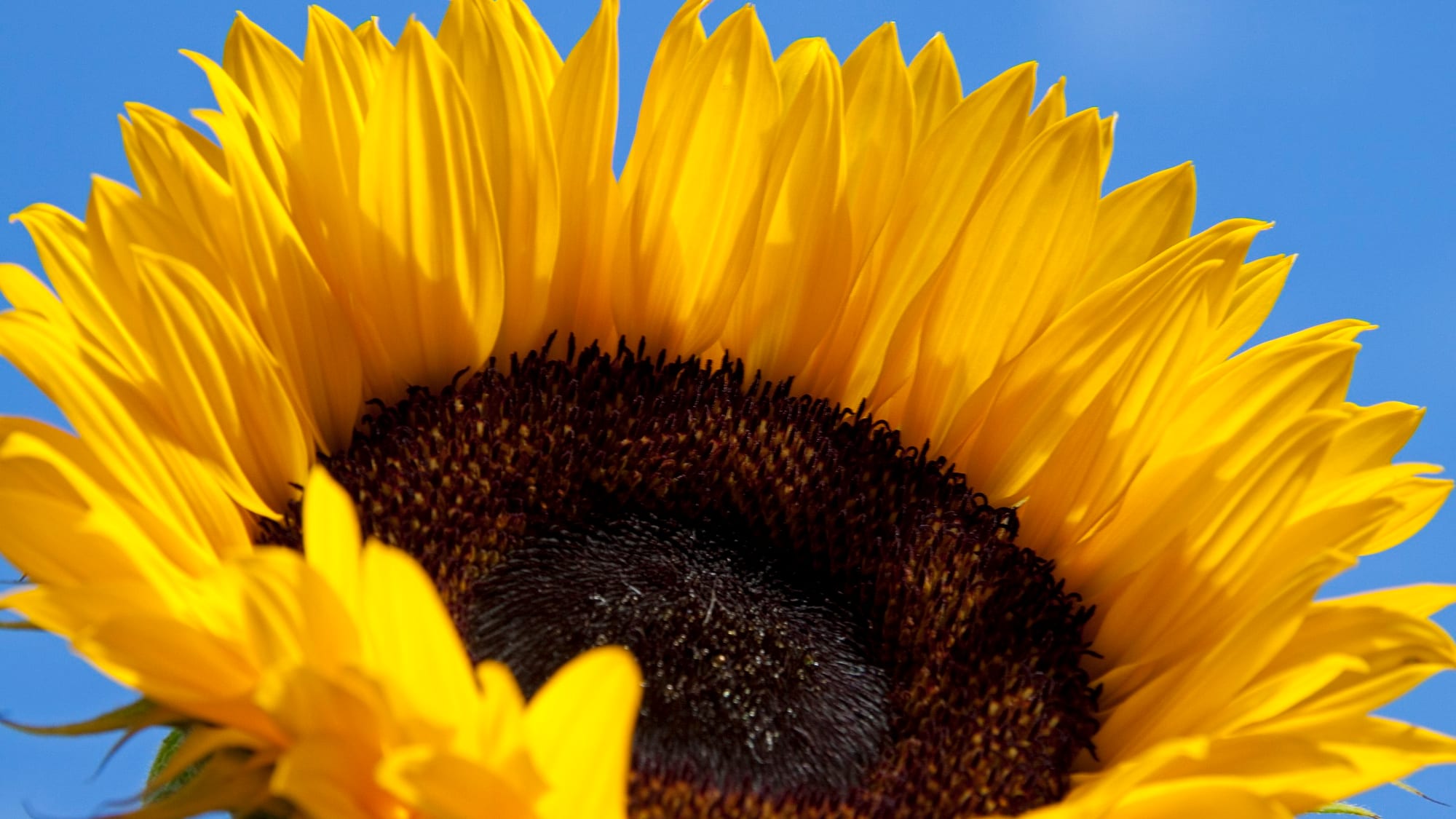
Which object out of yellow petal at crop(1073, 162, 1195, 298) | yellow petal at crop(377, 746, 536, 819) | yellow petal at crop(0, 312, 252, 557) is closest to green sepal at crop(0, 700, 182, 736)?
yellow petal at crop(0, 312, 252, 557)

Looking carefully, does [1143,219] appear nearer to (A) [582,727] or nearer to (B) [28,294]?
(A) [582,727]

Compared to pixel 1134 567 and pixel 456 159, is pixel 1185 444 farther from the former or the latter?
pixel 456 159

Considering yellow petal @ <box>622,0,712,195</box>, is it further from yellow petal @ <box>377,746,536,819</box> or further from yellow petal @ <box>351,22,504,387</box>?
yellow petal @ <box>377,746,536,819</box>

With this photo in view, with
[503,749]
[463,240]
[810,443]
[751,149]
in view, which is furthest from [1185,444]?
[503,749]

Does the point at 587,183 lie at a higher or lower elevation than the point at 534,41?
lower

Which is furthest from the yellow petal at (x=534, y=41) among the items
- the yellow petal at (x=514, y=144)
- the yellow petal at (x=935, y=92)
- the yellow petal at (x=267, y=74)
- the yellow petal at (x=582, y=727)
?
the yellow petal at (x=582, y=727)

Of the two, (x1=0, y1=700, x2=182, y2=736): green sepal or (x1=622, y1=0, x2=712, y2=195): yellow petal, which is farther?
(x1=622, y1=0, x2=712, y2=195): yellow petal

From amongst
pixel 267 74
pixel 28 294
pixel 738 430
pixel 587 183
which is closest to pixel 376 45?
pixel 267 74
